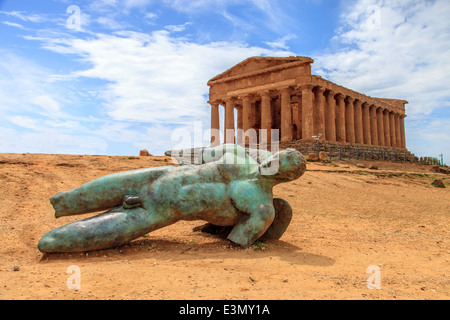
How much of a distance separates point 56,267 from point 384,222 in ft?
21.5

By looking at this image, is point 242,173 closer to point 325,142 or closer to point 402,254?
point 402,254

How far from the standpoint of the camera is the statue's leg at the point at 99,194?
404cm

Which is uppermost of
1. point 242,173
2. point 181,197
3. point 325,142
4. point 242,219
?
point 325,142

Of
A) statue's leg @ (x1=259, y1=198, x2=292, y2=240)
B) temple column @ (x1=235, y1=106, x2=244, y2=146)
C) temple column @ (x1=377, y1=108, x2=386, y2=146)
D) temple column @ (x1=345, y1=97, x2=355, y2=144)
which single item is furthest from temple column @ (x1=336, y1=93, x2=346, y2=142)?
statue's leg @ (x1=259, y1=198, x2=292, y2=240)

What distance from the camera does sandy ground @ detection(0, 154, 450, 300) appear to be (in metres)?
2.77

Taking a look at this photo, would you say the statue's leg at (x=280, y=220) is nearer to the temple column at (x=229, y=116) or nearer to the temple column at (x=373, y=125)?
the temple column at (x=229, y=116)

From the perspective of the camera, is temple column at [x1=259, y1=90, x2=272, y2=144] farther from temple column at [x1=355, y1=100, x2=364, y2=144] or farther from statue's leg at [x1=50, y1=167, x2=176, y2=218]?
statue's leg at [x1=50, y1=167, x2=176, y2=218]

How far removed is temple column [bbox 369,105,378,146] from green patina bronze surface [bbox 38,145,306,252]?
1369 inches

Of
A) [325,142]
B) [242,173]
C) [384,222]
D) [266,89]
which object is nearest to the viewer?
[242,173]

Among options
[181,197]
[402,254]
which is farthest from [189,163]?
[402,254]

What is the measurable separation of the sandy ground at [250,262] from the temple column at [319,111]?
19.6 meters

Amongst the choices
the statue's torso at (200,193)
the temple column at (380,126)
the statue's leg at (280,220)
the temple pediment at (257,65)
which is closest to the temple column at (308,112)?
the temple pediment at (257,65)

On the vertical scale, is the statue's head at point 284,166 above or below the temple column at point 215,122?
below
